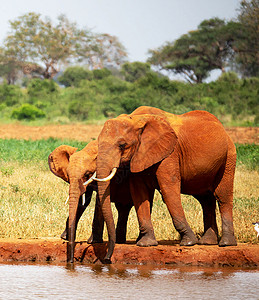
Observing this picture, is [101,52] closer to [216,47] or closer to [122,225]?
[216,47]

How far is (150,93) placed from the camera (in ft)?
115

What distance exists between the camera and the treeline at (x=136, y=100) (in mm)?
33562

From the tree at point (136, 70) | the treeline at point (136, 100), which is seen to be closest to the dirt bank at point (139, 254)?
the treeline at point (136, 100)

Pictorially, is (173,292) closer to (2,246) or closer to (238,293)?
(238,293)

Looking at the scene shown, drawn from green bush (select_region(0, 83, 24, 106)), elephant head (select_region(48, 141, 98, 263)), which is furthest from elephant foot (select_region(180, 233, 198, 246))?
green bush (select_region(0, 83, 24, 106))

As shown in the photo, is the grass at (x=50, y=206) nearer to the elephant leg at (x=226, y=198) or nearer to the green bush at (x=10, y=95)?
the elephant leg at (x=226, y=198)

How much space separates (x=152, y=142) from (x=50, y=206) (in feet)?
12.2

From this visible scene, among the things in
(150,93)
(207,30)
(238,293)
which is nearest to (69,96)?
(150,93)

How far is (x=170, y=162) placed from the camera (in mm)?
7984

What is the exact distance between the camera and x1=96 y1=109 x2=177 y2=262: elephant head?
747cm

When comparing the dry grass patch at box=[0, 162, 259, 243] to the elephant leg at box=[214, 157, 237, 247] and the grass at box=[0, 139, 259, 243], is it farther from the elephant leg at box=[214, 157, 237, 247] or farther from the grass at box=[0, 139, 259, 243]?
the elephant leg at box=[214, 157, 237, 247]

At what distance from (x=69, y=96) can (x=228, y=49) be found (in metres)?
12.8

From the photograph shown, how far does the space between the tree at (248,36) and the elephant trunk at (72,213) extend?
36.9m

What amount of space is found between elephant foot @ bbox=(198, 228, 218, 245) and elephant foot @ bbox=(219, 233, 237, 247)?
0.28 meters
